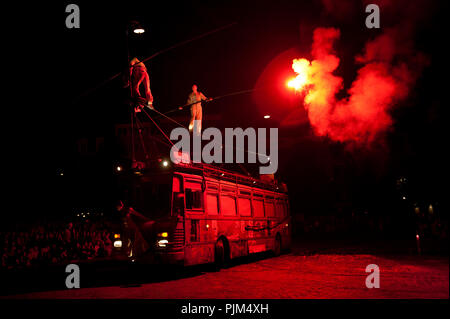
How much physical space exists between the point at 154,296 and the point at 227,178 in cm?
659

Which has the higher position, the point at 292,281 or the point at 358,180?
the point at 358,180

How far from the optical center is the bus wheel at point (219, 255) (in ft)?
41.9

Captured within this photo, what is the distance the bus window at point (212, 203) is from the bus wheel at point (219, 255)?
1007 mm

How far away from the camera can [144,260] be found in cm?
1056

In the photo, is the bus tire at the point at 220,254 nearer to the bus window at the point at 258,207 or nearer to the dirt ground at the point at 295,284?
the dirt ground at the point at 295,284

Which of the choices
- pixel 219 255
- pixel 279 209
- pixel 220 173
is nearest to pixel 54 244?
pixel 219 255

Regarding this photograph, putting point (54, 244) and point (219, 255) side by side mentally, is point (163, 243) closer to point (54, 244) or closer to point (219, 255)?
point (219, 255)

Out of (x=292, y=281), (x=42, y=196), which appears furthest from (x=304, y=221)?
(x=292, y=281)

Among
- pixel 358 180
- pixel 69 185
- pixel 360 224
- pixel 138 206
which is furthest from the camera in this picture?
pixel 360 224

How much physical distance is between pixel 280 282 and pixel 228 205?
4.46 m

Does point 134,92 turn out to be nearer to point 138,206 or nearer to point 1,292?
point 138,206

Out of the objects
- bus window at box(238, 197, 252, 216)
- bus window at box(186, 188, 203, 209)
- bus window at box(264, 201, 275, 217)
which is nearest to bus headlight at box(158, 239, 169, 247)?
bus window at box(186, 188, 203, 209)

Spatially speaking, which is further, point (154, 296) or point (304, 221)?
point (304, 221)

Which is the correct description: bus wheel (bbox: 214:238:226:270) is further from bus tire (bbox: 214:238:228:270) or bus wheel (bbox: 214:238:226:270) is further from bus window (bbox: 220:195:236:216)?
bus window (bbox: 220:195:236:216)
